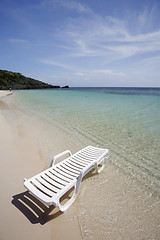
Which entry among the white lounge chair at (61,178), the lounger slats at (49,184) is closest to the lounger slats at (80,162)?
the white lounge chair at (61,178)

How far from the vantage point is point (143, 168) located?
3494 millimetres

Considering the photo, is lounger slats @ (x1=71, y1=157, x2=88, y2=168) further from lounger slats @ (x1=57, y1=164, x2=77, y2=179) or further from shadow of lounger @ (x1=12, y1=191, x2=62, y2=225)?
shadow of lounger @ (x1=12, y1=191, x2=62, y2=225)

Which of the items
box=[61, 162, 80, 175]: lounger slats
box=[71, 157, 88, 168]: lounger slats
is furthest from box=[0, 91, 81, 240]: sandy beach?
box=[71, 157, 88, 168]: lounger slats

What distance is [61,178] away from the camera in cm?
248

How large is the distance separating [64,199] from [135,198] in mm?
1411

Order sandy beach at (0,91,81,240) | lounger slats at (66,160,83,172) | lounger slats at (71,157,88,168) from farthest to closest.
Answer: lounger slats at (71,157,88,168)
lounger slats at (66,160,83,172)
sandy beach at (0,91,81,240)

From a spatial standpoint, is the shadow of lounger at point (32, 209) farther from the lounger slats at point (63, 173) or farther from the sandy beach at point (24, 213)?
the lounger slats at point (63, 173)

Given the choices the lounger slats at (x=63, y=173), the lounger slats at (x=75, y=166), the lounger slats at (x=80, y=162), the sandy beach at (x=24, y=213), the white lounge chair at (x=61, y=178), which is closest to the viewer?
the sandy beach at (x=24, y=213)

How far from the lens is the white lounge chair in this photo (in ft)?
6.68

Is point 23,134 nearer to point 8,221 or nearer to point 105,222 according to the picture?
point 8,221

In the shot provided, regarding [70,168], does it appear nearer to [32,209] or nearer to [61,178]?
[61,178]

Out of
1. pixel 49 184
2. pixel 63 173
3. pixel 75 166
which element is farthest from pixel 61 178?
pixel 75 166

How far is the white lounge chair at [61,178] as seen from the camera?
2037 mm

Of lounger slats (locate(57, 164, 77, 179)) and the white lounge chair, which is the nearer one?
the white lounge chair
